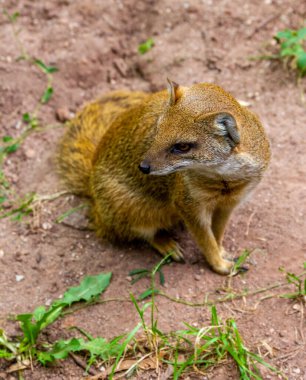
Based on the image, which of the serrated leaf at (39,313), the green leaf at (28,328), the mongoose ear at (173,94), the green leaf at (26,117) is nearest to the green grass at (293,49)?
the mongoose ear at (173,94)

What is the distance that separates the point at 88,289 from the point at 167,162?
1045 millimetres

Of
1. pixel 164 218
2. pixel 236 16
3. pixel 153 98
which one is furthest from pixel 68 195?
Result: pixel 236 16

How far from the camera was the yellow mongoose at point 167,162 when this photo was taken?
270 cm

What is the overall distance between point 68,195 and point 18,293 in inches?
Answer: 33.9

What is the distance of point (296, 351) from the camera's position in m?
2.90

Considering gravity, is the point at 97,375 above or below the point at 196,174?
below

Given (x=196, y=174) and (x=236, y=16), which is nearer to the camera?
Result: (x=196, y=174)

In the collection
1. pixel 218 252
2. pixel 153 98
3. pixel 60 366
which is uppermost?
pixel 153 98

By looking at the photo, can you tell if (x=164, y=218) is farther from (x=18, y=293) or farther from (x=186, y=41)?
(x=186, y=41)

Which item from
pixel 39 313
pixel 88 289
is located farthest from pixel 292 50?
pixel 39 313

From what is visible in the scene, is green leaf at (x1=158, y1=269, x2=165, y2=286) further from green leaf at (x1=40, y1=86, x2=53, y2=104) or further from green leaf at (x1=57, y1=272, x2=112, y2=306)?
green leaf at (x1=40, y1=86, x2=53, y2=104)

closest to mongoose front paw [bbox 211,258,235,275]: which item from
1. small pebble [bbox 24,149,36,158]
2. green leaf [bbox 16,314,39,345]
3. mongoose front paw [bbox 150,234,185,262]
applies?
mongoose front paw [bbox 150,234,185,262]

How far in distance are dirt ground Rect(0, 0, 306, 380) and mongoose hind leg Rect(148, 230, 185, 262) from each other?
0.20 feet

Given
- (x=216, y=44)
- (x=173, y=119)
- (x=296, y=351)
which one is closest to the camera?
(x=173, y=119)
